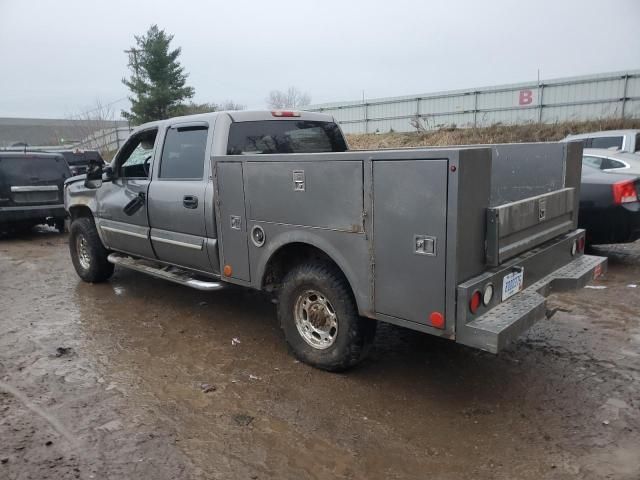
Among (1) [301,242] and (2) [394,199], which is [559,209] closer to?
(2) [394,199]

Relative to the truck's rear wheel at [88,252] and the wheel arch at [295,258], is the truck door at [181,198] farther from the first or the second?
the truck's rear wheel at [88,252]

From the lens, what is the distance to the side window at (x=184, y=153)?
4.71 metres

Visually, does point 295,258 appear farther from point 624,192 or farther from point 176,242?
point 624,192

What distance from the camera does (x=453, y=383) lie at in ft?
12.3

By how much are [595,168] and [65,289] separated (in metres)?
7.39

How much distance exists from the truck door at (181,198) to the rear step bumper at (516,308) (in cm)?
258

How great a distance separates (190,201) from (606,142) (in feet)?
27.6

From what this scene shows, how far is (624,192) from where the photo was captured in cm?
636

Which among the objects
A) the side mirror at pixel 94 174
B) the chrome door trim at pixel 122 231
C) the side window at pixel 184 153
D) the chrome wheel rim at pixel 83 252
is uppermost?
the side window at pixel 184 153

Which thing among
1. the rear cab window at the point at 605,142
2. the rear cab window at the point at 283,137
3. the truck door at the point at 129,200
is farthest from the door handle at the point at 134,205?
the rear cab window at the point at 605,142

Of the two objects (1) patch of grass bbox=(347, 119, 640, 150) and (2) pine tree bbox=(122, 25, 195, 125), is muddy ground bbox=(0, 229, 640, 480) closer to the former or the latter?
(1) patch of grass bbox=(347, 119, 640, 150)

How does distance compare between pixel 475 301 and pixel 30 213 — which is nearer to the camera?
pixel 475 301

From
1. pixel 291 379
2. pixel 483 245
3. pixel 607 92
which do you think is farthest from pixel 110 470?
pixel 607 92

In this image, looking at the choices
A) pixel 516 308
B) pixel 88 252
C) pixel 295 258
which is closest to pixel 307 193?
pixel 295 258
